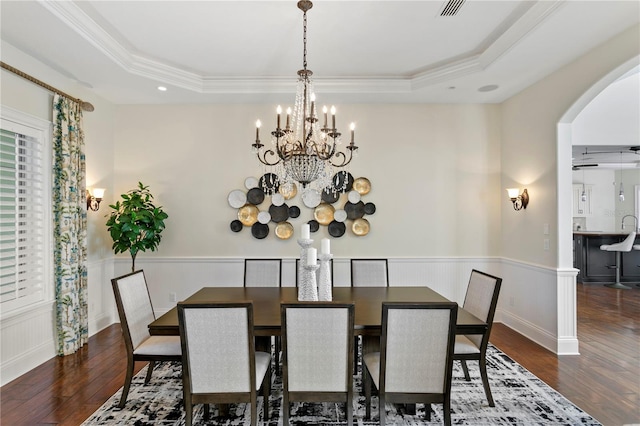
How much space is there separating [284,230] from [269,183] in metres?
0.65

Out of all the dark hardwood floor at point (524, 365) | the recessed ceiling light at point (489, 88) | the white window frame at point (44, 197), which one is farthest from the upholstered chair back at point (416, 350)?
the white window frame at point (44, 197)

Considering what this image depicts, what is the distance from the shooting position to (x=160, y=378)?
3.13 meters

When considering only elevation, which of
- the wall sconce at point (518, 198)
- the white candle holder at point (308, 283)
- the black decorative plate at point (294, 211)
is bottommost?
the white candle holder at point (308, 283)

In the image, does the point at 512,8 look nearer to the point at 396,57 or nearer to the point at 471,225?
the point at 396,57

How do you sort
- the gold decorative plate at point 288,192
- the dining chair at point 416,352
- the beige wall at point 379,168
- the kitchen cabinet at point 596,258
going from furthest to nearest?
the kitchen cabinet at point 596,258 → the beige wall at point 379,168 → the gold decorative plate at point 288,192 → the dining chair at point 416,352

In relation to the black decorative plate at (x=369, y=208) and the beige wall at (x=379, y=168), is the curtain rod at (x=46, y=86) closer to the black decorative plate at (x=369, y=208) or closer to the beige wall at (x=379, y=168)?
the beige wall at (x=379, y=168)

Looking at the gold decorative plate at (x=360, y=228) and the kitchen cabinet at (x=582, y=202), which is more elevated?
the kitchen cabinet at (x=582, y=202)

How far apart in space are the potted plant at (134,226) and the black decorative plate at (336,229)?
2.05 metres

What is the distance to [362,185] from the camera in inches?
188

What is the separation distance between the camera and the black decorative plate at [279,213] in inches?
187

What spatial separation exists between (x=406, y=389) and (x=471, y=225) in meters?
3.22

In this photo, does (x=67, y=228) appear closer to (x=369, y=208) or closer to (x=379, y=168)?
(x=369, y=208)

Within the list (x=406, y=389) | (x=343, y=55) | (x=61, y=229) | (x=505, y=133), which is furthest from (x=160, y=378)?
(x=505, y=133)

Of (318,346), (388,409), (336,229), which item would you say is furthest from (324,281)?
(336,229)
